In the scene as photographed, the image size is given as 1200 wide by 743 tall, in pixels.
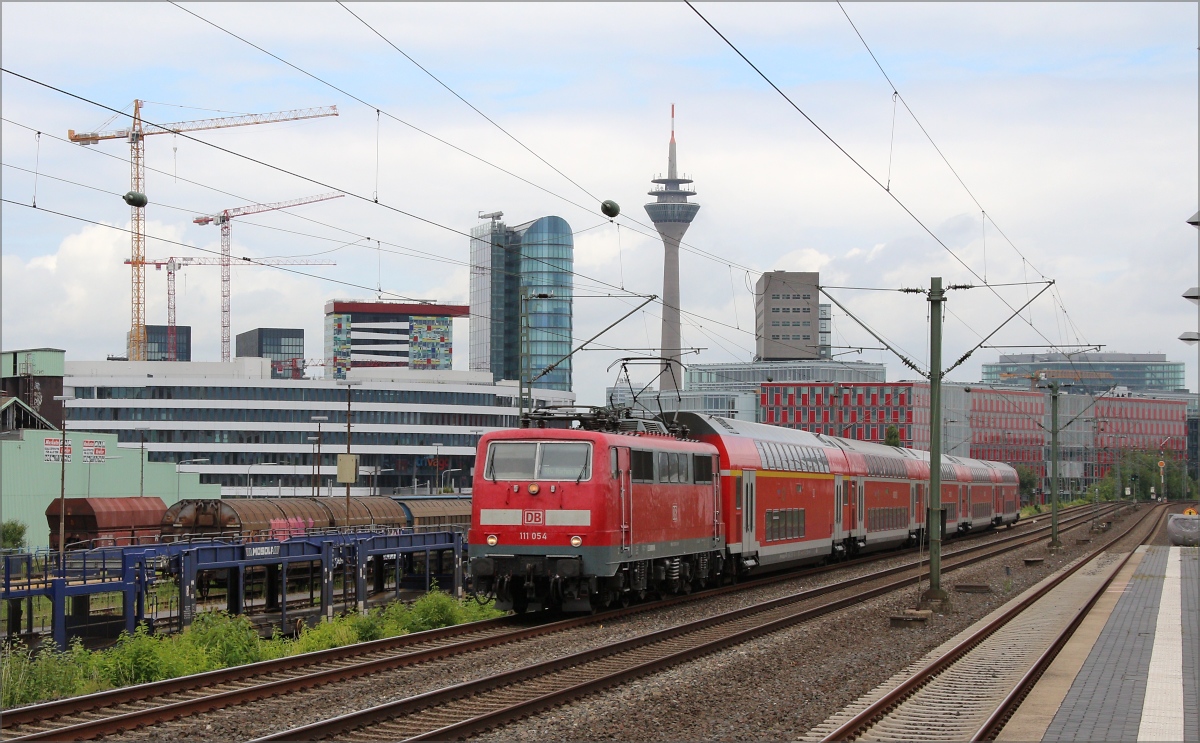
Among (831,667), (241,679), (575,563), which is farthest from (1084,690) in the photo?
(241,679)

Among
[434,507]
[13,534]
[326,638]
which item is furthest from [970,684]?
[13,534]

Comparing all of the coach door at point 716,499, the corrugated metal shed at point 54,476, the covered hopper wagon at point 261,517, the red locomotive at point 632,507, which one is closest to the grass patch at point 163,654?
the red locomotive at point 632,507

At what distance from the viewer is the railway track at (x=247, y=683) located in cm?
1433

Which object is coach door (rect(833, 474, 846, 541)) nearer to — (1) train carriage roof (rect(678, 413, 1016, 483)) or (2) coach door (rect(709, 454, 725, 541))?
(1) train carriage roof (rect(678, 413, 1016, 483))

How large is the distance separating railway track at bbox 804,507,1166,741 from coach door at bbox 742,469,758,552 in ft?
22.2

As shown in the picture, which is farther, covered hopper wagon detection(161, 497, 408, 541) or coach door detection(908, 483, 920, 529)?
coach door detection(908, 483, 920, 529)

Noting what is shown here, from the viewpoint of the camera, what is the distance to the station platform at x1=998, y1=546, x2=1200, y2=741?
46.5 ft

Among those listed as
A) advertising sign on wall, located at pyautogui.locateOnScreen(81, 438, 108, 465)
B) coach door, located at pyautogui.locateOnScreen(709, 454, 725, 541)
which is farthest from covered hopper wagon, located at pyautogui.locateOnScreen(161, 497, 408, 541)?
advertising sign on wall, located at pyautogui.locateOnScreen(81, 438, 108, 465)

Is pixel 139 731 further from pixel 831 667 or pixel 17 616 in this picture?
pixel 17 616

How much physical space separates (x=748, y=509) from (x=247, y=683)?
57.5ft

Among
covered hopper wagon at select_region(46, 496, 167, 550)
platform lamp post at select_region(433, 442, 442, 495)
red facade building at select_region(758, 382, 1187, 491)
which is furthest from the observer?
red facade building at select_region(758, 382, 1187, 491)

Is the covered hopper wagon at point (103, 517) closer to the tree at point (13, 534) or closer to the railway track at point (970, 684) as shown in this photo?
the tree at point (13, 534)

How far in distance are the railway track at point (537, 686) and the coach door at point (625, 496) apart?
232 centimetres

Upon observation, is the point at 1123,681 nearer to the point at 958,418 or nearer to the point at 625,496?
the point at 625,496
